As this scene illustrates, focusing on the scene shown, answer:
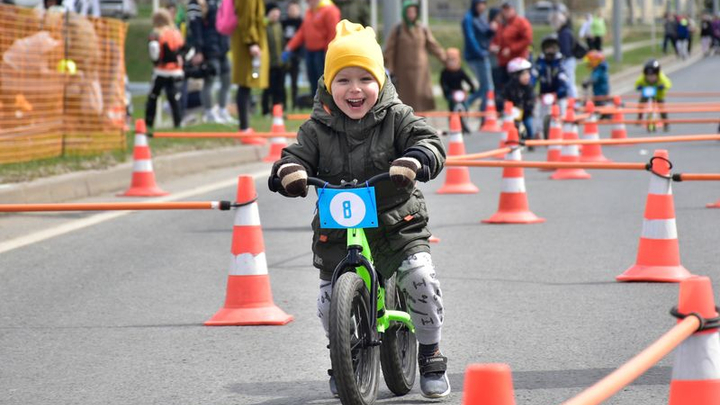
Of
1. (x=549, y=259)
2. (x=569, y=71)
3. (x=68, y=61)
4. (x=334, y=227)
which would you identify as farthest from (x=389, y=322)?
(x=569, y=71)

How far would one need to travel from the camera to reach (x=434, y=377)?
5609 mm

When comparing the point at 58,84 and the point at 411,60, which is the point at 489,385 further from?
the point at 411,60

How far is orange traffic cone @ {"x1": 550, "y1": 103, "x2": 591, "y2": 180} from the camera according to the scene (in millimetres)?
16062

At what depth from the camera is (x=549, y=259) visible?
9.75 m

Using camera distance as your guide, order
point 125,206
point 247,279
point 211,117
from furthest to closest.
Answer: point 211,117 → point 125,206 → point 247,279

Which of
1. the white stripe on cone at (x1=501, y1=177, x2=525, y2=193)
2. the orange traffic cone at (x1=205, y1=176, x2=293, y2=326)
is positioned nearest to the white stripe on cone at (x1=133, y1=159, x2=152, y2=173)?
the white stripe on cone at (x1=501, y1=177, x2=525, y2=193)

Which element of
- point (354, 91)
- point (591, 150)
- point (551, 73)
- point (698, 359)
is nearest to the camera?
point (698, 359)

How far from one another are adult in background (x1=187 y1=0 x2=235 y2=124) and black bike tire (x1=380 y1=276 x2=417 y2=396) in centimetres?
1560

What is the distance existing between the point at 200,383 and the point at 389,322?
0.95m

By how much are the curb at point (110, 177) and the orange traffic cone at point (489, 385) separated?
9995 mm

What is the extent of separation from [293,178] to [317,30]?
52.5 ft

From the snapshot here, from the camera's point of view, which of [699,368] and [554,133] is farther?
[554,133]

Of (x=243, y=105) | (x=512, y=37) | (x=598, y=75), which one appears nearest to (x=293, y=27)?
(x=512, y=37)

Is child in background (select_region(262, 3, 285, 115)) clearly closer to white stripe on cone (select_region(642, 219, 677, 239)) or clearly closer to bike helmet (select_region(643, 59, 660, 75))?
bike helmet (select_region(643, 59, 660, 75))
